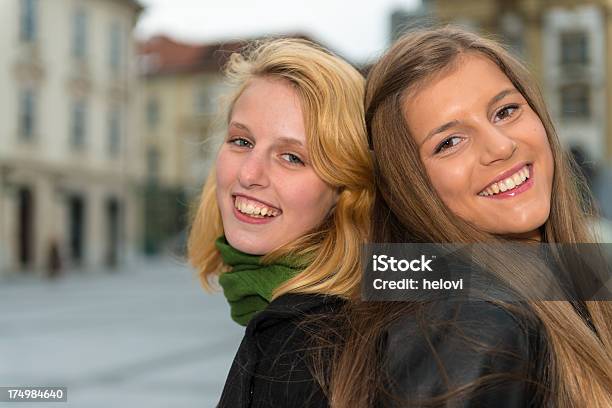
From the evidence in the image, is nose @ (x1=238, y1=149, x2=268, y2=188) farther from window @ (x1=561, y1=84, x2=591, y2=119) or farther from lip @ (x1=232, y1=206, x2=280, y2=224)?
window @ (x1=561, y1=84, x2=591, y2=119)

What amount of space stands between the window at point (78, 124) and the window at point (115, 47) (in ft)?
7.92

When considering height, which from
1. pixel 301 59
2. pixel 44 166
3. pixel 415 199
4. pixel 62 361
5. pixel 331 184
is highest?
pixel 44 166

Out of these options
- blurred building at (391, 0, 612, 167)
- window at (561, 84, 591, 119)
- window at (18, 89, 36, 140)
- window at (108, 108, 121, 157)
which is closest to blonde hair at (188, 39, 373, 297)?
window at (18, 89, 36, 140)

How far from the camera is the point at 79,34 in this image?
28.3 metres

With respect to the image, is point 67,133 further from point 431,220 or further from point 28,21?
point 431,220

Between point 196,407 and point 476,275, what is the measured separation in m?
4.82

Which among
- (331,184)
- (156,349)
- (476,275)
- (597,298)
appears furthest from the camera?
(156,349)

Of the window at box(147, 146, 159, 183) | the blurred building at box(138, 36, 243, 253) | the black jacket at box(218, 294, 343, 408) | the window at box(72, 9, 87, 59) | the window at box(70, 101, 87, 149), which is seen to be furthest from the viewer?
the window at box(147, 146, 159, 183)

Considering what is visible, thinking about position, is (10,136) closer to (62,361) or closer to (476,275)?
(62,361)

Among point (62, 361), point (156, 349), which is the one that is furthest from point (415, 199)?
point (156, 349)

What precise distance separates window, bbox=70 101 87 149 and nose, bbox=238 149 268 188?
2801 centimetres

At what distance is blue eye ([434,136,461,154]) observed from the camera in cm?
154

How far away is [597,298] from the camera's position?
157 centimetres
